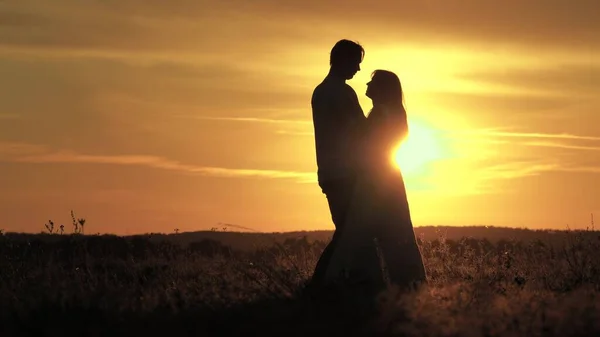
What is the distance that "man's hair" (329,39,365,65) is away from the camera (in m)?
10.1

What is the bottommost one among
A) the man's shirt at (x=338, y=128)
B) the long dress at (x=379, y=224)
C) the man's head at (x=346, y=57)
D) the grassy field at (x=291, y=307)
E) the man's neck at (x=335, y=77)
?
the grassy field at (x=291, y=307)

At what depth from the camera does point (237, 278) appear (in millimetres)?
10820

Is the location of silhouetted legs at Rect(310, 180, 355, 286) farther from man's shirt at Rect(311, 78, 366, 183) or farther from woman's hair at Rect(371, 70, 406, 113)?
woman's hair at Rect(371, 70, 406, 113)

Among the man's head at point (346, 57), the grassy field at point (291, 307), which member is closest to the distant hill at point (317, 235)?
the grassy field at point (291, 307)

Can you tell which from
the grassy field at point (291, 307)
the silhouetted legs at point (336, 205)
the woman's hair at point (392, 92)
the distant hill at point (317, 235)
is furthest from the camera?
the distant hill at point (317, 235)

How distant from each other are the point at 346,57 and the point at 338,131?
2.73ft

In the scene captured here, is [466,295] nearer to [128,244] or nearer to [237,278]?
[237,278]

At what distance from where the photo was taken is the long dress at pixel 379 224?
33.1 ft

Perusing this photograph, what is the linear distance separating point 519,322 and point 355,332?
52.4 inches

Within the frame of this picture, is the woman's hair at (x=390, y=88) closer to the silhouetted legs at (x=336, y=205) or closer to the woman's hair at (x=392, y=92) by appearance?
the woman's hair at (x=392, y=92)

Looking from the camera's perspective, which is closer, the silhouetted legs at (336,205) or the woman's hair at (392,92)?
the silhouetted legs at (336,205)

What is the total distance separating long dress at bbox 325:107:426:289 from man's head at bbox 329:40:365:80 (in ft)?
1.77

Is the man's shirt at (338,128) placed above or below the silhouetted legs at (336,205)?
above

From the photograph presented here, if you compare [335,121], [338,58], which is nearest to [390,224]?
[335,121]
